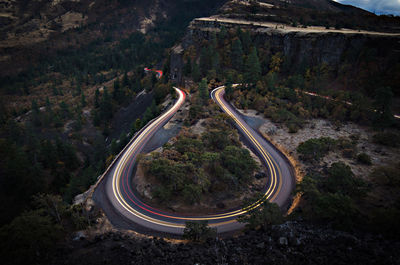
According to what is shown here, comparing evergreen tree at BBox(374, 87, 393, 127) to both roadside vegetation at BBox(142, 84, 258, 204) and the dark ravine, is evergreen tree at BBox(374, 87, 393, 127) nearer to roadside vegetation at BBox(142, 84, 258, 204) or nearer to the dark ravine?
roadside vegetation at BBox(142, 84, 258, 204)

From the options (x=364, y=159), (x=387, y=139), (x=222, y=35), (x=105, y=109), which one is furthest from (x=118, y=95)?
(x=387, y=139)

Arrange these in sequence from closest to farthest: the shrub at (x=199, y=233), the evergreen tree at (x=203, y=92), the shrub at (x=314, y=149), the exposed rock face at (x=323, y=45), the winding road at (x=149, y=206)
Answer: the shrub at (x=199, y=233)
the winding road at (x=149, y=206)
the shrub at (x=314, y=149)
the exposed rock face at (x=323, y=45)
the evergreen tree at (x=203, y=92)

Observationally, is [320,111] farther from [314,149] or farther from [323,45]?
[323,45]

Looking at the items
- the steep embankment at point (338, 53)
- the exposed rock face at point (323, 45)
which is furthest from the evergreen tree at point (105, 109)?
the steep embankment at point (338, 53)

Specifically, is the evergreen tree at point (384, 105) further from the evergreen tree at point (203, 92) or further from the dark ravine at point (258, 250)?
the evergreen tree at point (203, 92)

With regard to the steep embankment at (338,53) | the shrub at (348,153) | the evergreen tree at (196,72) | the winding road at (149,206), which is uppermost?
the steep embankment at (338,53)

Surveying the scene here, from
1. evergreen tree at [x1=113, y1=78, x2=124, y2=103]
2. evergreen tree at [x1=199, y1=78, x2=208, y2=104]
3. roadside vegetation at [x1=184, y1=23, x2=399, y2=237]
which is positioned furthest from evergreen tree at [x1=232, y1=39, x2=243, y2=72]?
evergreen tree at [x1=113, y1=78, x2=124, y2=103]
